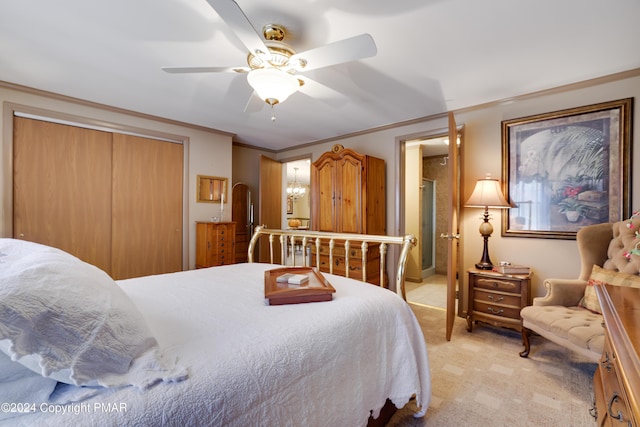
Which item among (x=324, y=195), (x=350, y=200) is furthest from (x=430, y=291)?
(x=324, y=195)

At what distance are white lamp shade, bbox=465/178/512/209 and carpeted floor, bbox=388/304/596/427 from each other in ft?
4.12

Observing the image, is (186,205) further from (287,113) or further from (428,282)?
(428,282)

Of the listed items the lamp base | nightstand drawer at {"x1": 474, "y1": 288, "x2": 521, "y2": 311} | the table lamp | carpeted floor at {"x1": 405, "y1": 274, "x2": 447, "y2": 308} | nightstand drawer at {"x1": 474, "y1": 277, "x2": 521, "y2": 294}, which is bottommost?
carpeted floor at {"x1": 405, "y1": 274, "x2": 447, "y2": 308}

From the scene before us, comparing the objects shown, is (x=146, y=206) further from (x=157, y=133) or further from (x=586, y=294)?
(x=586, y=294)

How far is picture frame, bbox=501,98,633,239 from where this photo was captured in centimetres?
241

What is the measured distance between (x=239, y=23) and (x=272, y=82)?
471 mm

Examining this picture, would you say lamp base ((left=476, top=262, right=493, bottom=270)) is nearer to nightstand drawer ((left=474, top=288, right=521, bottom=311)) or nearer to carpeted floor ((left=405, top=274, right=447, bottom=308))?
nightstand drawer ((left=474, top=288, right=521, bottom=311))

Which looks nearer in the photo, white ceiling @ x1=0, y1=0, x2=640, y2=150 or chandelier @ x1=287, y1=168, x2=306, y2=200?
white ceiling @ x1=0, y1=0, x2=640, y2=150

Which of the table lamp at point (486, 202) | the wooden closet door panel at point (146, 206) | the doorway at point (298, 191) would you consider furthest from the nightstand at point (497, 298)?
the doorway at point (298, 191)

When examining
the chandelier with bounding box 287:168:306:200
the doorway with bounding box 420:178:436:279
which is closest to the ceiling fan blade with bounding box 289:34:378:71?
the doorway with bounding box 420:178:436:279

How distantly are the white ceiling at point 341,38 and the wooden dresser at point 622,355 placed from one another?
5.29 ft

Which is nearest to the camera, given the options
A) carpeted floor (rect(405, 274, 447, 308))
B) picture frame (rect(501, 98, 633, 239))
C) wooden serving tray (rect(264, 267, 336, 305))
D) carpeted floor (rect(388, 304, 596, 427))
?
wooden serving tray (rect(264, 267, 336, 305))

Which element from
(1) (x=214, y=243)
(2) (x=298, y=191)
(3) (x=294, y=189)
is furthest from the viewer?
(2) (x=298, y=191)

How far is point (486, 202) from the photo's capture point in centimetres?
277
